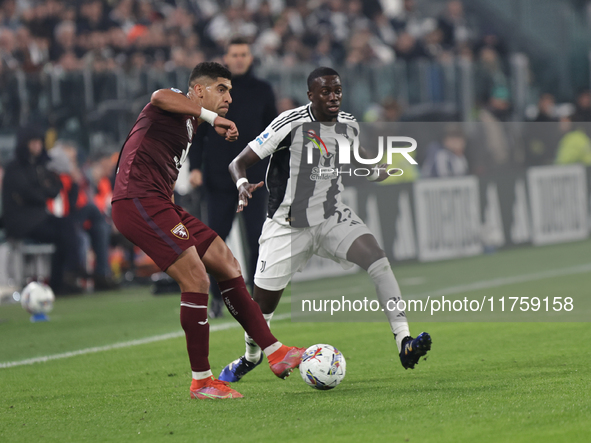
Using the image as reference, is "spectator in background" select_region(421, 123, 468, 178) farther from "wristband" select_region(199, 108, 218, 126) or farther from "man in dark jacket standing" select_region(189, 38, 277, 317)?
"wristband" select_region(199, 108, 218, 126)

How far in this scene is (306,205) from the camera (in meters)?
6.15

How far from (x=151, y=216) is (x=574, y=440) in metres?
2.59

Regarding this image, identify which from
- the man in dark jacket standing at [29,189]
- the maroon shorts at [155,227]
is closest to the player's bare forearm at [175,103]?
the maroon shorts at [155,227]

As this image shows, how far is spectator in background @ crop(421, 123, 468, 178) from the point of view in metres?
13.3

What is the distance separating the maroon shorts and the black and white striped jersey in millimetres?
887

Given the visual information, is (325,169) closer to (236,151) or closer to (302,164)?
(302,164)

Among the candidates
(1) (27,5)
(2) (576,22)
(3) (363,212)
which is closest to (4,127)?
(1) (27,5)

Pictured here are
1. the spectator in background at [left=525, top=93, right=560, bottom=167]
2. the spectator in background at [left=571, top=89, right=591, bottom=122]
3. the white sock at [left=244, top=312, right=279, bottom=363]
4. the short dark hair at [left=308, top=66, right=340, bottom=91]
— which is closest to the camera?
the white sock at [left=244, top=312, right=279, bottom=363]

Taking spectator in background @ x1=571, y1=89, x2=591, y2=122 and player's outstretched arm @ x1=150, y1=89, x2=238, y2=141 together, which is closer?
player's outstretched arm @ x1=150, y1=89, x2=238, y2=141

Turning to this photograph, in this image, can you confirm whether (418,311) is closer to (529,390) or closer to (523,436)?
(529,390)

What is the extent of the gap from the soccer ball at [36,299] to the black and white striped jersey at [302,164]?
448 centimetres

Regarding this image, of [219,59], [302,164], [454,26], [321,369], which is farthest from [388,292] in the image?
[454,26]

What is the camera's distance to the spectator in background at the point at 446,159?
13255mm

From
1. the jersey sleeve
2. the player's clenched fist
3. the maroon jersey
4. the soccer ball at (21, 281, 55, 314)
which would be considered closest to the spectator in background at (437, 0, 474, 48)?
the soccer ball at (21, 281, 55, 314)
